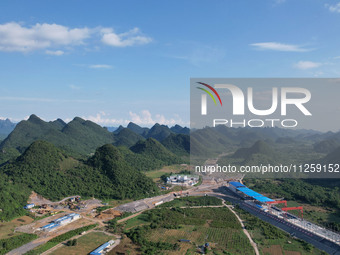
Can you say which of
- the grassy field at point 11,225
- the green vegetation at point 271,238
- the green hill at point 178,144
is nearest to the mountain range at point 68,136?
the green hill at point 178,144

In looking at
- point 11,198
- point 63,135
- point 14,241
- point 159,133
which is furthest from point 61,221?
point 159,133

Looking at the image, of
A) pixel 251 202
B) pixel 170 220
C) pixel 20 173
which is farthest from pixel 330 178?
pixel 20 173

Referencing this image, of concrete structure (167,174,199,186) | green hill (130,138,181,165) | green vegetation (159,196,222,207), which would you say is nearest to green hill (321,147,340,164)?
concrete structure (167,174,199,186)

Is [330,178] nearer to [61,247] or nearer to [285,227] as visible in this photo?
[285,227]

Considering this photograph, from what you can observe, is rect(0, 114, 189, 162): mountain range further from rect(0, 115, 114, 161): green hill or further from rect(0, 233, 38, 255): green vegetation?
rect(0, 233, 38, 255): green vegetation

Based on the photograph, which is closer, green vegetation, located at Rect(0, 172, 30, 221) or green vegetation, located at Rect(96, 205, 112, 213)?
green vegetation, located at Rect(0, 172, 30, 221)

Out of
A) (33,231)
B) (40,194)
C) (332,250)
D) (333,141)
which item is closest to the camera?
(332,250)

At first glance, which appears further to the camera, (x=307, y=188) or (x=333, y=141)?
(x=333, y=141)
